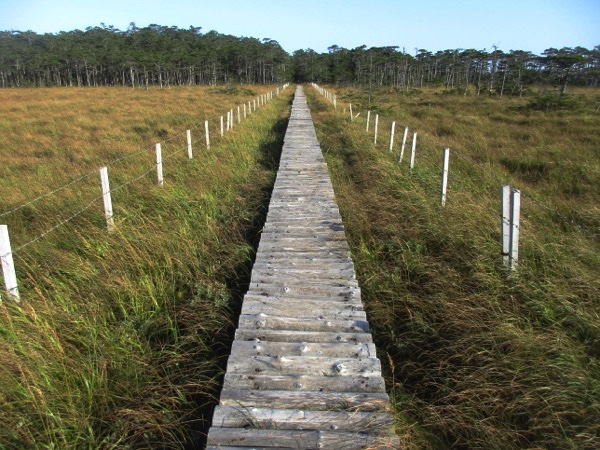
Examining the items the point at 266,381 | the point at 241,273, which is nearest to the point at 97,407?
the point at 266,381

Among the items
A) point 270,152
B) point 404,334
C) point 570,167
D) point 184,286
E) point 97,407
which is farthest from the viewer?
point 270,152

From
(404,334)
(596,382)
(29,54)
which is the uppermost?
(29,54)

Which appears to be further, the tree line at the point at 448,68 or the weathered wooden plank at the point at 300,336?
the tree line at the point at 448,68

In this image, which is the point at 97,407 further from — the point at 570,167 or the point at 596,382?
the point at 570,167

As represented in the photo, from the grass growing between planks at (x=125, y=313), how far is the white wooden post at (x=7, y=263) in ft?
0.27

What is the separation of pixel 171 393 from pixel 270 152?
371 inches

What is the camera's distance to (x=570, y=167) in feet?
33.0

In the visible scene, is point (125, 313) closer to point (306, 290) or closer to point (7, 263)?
point (7, 263)

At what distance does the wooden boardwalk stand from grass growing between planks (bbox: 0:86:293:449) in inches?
9.1

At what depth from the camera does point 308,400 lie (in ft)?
8.19

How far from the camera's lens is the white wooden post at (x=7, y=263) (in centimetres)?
294

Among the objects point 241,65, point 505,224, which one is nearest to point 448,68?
point 241,65

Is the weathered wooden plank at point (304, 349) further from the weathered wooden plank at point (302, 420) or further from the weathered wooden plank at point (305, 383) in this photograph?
the weathered wooden plank at point (302, 420)

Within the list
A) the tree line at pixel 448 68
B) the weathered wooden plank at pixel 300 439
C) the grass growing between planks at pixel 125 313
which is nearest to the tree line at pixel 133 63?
the tree line at pixel 448 68
